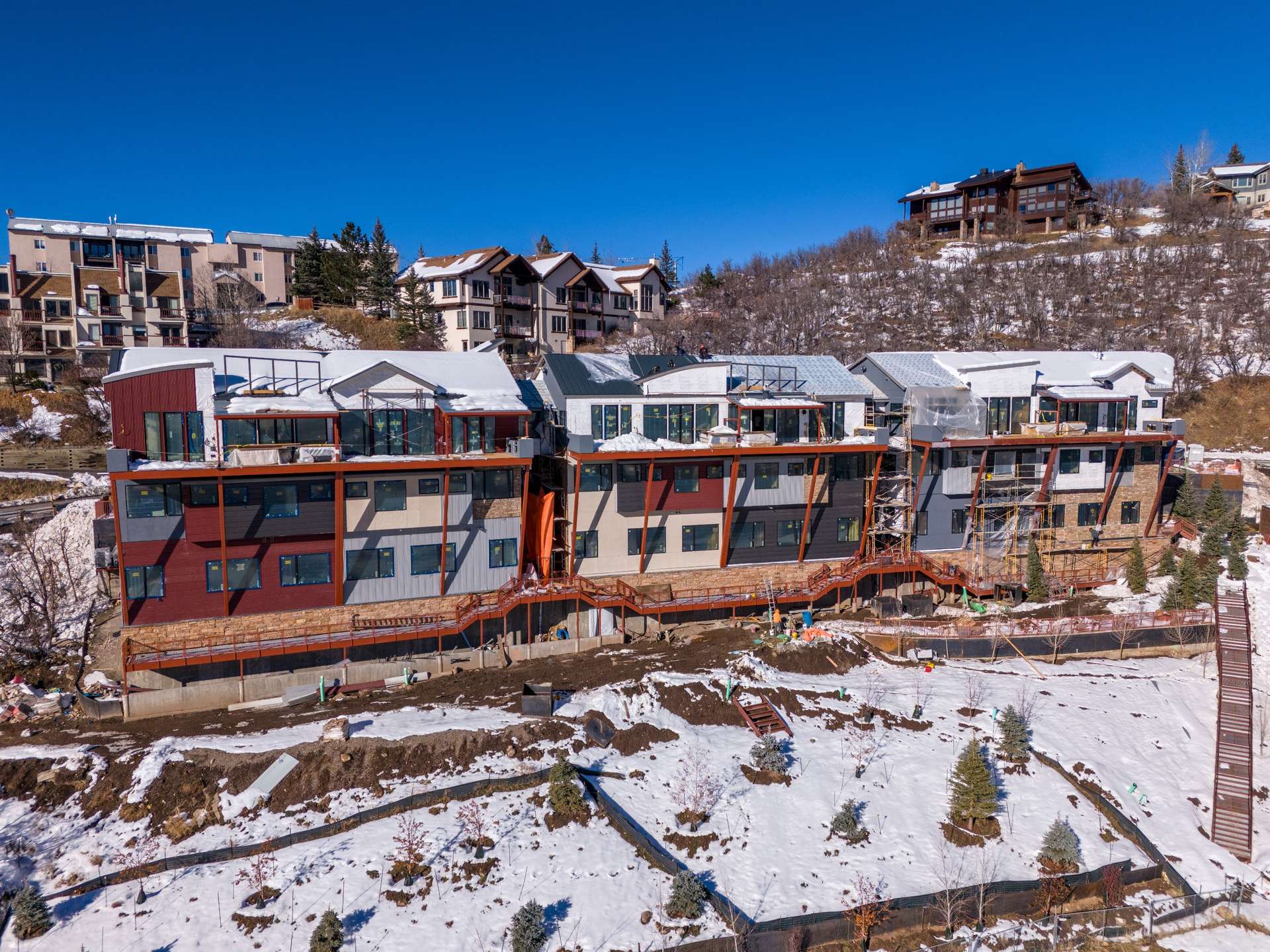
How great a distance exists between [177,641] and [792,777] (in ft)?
77.4

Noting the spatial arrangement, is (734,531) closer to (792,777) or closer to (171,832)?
(792,777)

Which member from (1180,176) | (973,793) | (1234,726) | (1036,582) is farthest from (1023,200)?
(973,793)

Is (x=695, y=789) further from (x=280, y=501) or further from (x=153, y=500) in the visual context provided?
(x=153, y=500)

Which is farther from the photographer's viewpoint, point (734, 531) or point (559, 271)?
point (559, 271)

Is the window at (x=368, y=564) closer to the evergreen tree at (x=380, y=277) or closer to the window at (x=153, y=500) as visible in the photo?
the window at (x=153, y=500)

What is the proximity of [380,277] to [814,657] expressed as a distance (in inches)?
2111

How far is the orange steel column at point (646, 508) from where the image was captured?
35.0m

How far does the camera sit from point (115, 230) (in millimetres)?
71438

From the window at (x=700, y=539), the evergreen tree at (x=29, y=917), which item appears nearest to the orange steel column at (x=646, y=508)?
the window at (x=700, y=539)

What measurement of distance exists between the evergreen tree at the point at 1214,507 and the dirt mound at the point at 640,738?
34.5 metres

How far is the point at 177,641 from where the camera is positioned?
98.2 feet

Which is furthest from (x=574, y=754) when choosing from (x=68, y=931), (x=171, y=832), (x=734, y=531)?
(x=734, y=531)

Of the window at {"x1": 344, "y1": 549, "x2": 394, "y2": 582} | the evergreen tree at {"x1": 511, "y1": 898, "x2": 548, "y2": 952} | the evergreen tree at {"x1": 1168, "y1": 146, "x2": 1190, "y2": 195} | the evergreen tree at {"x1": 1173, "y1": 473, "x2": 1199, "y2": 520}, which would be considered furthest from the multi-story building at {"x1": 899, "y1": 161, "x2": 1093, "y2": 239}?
the evergreen tree at {"x1": 511, "y1": 898, "x2": 548, "y2": 952}

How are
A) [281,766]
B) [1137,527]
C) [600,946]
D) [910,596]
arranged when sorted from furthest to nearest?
[1137,527]
[910,596]
[281,766]
[600,946]
